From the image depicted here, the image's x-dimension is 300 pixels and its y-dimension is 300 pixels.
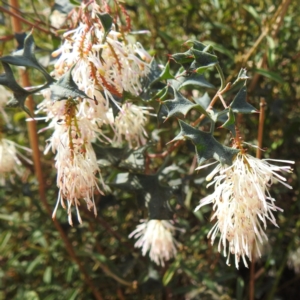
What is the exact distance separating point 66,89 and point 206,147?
0.17 m

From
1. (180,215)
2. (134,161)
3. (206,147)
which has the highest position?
(206,147)

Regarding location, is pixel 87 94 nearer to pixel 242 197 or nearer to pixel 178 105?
pixel 178 105

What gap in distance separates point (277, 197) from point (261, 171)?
547 mm

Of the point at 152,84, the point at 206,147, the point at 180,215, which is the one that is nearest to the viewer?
the point at 206,147

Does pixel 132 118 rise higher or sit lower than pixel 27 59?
lower

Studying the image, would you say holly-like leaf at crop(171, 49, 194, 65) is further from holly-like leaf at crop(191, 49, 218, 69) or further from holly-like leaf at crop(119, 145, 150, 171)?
holly-like leaf at crop(119, 145, 150, 171)

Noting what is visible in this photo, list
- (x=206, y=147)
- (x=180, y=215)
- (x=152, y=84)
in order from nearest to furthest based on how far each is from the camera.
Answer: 1. (x=206, y=147)
2. (x=152, y=84)
3. (x=180, y=215)

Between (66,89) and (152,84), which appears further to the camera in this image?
(152,84)

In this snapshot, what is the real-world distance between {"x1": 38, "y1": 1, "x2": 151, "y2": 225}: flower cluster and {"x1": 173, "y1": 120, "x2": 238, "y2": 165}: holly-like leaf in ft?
0.37

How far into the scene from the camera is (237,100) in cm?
57

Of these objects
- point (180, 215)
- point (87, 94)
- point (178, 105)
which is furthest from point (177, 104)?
point (180, 215)

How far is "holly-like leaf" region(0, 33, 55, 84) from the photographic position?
61cm

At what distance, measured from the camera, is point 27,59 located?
2.06 feet

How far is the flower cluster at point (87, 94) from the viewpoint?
0.60 meters
